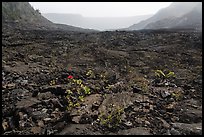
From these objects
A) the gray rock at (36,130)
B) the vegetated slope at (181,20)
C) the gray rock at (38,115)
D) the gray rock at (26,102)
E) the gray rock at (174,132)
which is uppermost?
the vegetated slope at (181,20)

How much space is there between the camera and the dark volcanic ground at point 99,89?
6625 millimetres

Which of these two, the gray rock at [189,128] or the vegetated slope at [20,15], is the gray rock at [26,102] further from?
the vegetated slope at [20,15]

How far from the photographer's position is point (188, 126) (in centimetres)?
648

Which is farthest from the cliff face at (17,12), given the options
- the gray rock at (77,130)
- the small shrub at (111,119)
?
the gray rock at (77,130)

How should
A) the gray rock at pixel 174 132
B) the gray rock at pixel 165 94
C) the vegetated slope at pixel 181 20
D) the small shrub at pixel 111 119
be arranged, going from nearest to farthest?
the gray rock at pixel 174 132 → the small shrub at pixel 111 119 → the gray rock at pixel 165 94 → the vegetated slope at pixel 181 20

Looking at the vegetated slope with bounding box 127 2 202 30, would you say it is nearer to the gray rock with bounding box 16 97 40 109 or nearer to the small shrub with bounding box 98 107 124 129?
the small shrub with bounding box 98 107 124 129

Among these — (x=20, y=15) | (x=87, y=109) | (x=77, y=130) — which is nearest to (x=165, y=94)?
(x=87, y=109)

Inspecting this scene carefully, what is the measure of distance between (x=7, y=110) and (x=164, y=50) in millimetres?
9029

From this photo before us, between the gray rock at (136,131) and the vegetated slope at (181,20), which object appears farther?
the vegetated slope at (181,20)

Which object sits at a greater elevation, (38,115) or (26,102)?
(26,102)

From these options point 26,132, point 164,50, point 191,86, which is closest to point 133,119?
point 26,132

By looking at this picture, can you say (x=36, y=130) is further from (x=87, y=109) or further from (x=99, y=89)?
(x=99, y=89)

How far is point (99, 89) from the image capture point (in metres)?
8.86

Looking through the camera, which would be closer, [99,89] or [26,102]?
[26,102]
